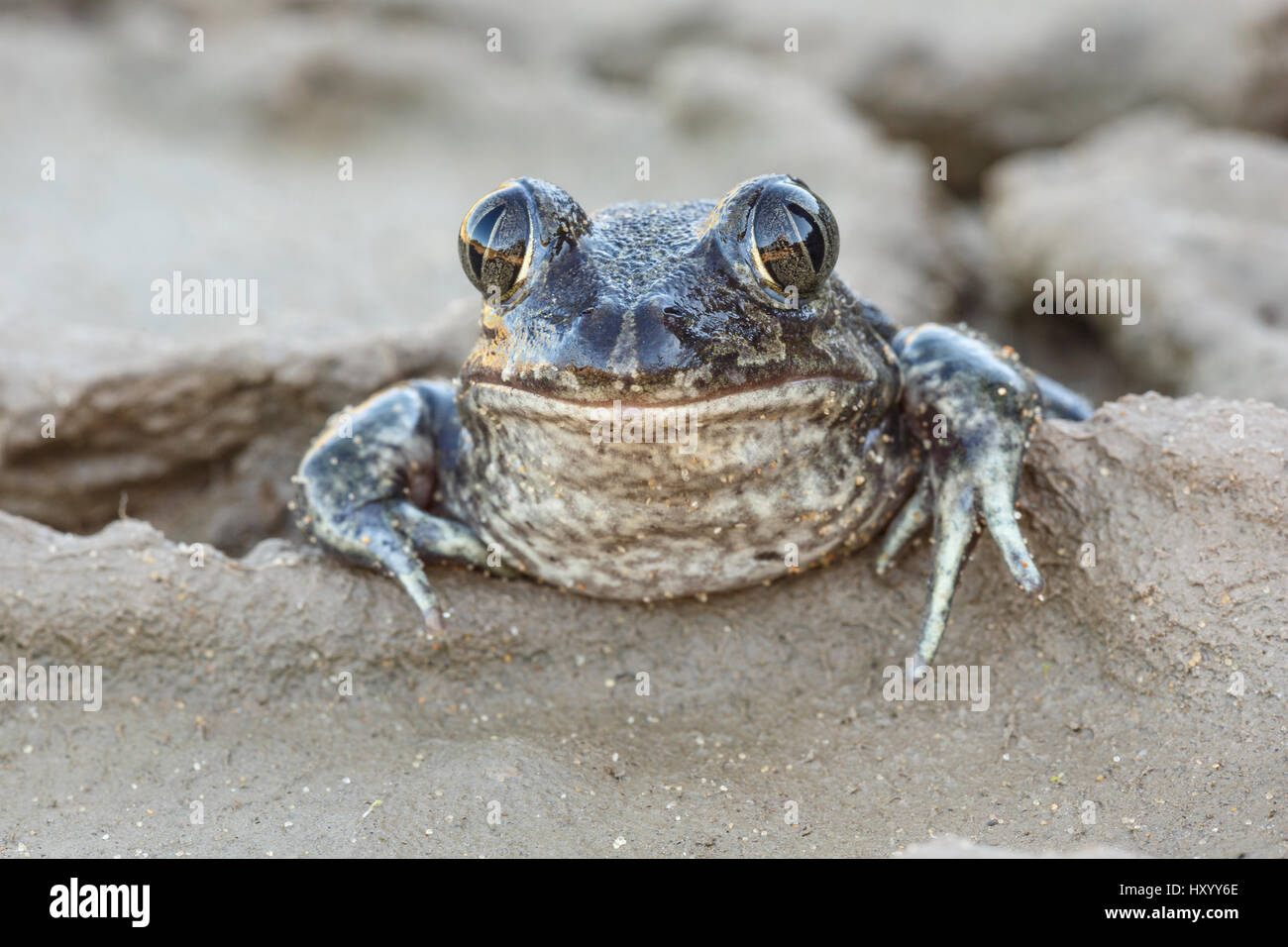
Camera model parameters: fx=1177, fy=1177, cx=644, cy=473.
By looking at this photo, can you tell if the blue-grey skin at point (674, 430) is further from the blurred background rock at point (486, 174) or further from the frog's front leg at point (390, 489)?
the blurred background rock at point (486, 174)

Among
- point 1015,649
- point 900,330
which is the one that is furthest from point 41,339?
point 1015,649

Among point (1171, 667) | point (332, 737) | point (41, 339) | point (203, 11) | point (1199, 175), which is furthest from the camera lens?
point (203, 11)

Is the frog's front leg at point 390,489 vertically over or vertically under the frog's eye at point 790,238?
under

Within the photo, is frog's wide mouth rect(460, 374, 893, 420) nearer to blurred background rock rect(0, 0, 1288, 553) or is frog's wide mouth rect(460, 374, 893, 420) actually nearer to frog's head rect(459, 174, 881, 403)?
frog's head rect(459, 174, 881, 403)

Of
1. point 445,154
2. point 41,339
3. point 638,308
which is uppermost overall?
point 445,154

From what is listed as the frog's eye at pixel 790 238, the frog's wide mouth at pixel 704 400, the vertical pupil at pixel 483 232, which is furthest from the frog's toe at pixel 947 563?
the vertical pupil at pixel 483 232

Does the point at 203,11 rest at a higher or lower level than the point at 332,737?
higher

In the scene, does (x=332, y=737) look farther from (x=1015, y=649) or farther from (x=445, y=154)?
(x=445, y=154)
